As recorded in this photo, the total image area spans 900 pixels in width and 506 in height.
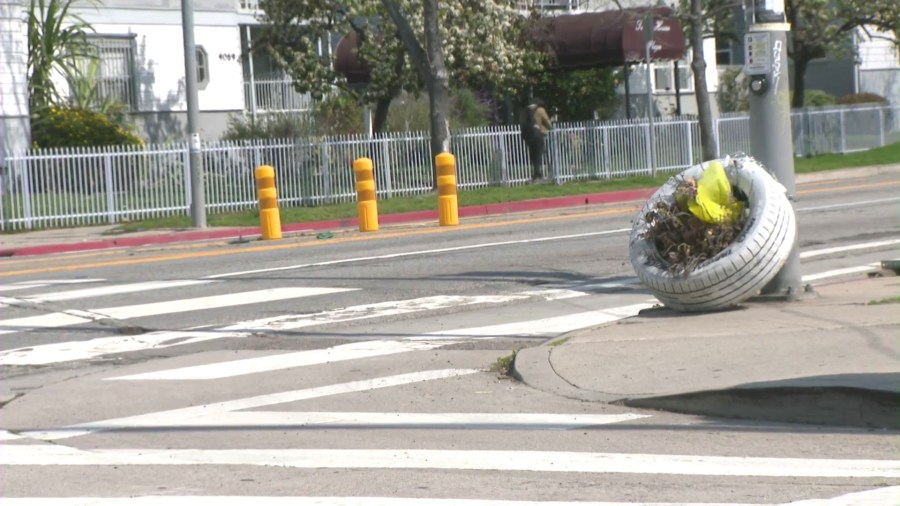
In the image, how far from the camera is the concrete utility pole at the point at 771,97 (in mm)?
10383

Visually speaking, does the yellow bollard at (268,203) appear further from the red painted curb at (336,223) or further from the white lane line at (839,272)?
the white lane line at (839,272)

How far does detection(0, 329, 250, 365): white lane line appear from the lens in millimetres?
10219

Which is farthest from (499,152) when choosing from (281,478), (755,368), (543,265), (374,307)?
(281,478)

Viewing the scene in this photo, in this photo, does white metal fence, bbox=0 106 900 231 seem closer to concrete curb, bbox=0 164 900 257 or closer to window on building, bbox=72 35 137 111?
concrete curb, bbox=0 164 900 257

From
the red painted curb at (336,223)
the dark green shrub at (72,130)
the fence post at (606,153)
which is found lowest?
the red painted curb at (336,223)

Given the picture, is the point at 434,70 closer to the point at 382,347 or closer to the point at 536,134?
the point at 536,134

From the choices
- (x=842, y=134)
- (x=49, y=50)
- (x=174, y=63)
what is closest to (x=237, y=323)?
(x=49, y=50)

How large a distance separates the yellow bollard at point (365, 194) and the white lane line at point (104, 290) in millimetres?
6178

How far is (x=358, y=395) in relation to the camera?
8.46 metres

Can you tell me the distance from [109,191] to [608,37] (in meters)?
12.8

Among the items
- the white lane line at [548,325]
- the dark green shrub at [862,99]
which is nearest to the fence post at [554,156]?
the dark green shrub at [862,99]

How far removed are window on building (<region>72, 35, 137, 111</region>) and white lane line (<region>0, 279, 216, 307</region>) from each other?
18.2 m

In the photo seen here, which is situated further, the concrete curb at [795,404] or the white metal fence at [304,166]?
the white metal fence at [304,166]

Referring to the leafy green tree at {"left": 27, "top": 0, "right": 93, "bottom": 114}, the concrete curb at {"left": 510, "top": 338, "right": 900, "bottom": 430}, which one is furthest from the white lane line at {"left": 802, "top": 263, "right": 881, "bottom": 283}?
the leafy green tree at {"left": 27, "top": 0, "right": 93, "bottom": 114}
